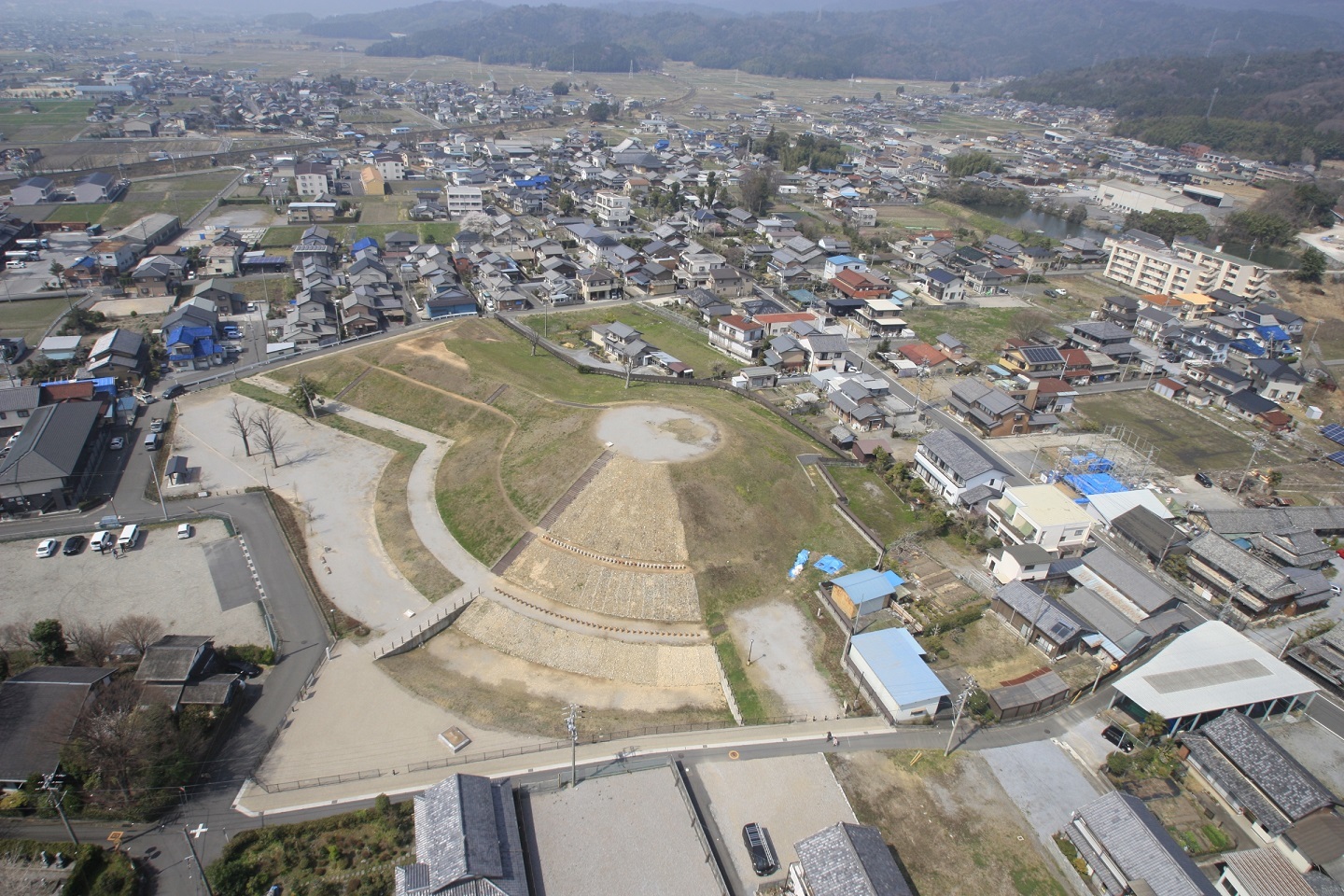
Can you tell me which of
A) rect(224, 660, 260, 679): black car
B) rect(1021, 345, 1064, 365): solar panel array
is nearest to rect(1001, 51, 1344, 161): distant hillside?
rect(1021, 345, 1064, 365): solar panel array

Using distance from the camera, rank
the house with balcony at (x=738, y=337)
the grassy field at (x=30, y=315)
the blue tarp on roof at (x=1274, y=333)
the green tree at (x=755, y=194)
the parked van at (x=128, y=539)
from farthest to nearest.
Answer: the green tree at (x=755, y=194)
the blue tarp on roof at (x=1274, y=333)
the house with balcony at (x=738, y=337)
the grassy field at (x=30, y=315)
the parked van at (x=128, y=539)

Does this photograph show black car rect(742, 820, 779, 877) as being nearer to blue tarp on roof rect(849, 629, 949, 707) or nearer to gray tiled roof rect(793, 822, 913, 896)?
gray tiled roof rect(793, 822, 913, 896)

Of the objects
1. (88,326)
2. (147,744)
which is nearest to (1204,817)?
(147,744)

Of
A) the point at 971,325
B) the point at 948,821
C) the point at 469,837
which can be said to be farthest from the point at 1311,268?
the point at 469,837

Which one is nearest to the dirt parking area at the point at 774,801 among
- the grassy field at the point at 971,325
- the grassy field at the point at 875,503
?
the grassy field at the point at 875,503

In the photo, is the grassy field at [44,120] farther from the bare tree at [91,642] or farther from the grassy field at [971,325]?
the grassy field at [971,325]
